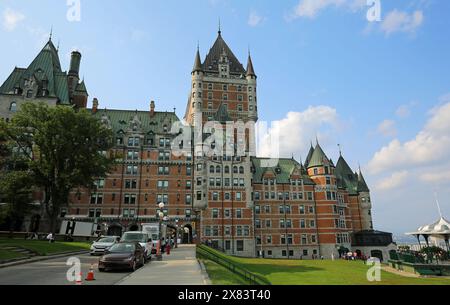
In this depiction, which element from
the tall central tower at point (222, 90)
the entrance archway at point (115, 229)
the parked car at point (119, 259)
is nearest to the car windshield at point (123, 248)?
the parked car at point (119, 259)

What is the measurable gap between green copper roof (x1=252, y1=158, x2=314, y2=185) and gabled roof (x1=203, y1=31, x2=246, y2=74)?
78.6 ft

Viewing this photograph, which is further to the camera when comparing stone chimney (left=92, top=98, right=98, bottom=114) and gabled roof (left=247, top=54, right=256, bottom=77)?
gabled roof (left=247, top=54, right=256, bottom=77)

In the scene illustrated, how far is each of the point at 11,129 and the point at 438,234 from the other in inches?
2271

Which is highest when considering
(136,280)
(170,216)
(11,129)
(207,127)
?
(207,127)

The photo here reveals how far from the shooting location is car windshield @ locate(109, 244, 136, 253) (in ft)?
58.5

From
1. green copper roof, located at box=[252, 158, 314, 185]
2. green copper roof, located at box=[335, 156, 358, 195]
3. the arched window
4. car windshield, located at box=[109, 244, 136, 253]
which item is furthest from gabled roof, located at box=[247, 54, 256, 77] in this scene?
car windshield, located at box=[109, 244, 136, 253]

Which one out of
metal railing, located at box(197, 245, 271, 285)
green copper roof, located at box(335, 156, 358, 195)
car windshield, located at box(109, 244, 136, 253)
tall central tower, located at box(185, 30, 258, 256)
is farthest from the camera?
green copper roof, located at box(335, 156, 358, 195)

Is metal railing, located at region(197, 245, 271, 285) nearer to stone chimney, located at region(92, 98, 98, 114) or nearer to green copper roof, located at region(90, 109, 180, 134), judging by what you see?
green copper roof, located at region(90, 109, 180, 134)

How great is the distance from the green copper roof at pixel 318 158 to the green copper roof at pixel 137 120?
33.4 meters

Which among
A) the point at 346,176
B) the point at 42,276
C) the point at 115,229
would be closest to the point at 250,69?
the point at 346,176

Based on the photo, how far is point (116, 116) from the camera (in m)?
70.3

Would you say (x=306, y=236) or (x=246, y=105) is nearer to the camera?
(x=306, y=236)
